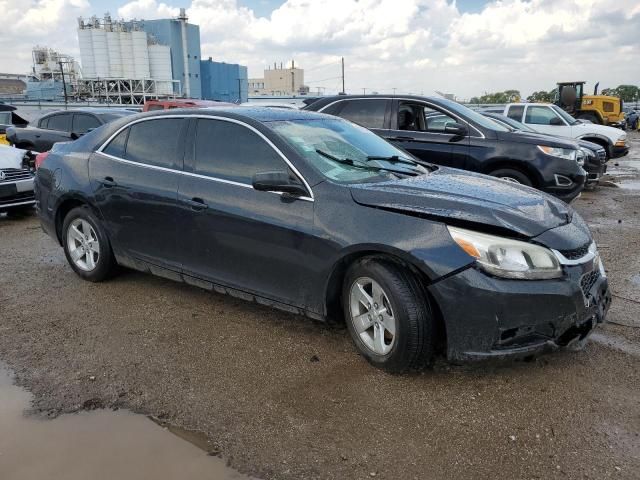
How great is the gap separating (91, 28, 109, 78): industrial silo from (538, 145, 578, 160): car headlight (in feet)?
220

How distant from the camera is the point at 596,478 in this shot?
2541 mm

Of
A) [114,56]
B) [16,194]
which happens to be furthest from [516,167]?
[114,56]

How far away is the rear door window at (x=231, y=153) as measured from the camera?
156 inches

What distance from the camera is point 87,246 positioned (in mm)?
5246

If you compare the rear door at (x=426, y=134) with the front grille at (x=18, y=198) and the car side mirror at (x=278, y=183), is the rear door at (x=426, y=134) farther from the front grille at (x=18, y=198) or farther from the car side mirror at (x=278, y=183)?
→ the front grille at (x=18, y=198)

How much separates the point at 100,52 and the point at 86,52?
1714 millimetres

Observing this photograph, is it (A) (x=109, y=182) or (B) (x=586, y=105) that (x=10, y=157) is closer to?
(A) (x=109, y=182)

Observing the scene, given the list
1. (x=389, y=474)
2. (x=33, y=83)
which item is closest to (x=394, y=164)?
(x=389, y=474)

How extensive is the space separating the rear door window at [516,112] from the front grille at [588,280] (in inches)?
458

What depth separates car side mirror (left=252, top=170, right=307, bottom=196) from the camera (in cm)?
366

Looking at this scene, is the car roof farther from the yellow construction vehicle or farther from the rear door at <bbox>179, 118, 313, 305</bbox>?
the yellow construction vehicle

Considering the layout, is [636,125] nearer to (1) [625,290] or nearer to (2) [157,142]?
(1) [625,290]

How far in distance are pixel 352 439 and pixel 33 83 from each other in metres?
72.7

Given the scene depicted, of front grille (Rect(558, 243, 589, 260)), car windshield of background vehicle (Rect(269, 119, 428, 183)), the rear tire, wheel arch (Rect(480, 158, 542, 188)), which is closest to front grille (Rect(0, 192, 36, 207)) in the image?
car windshield of background vehicle (Rect(269, 119, 428, 183))
